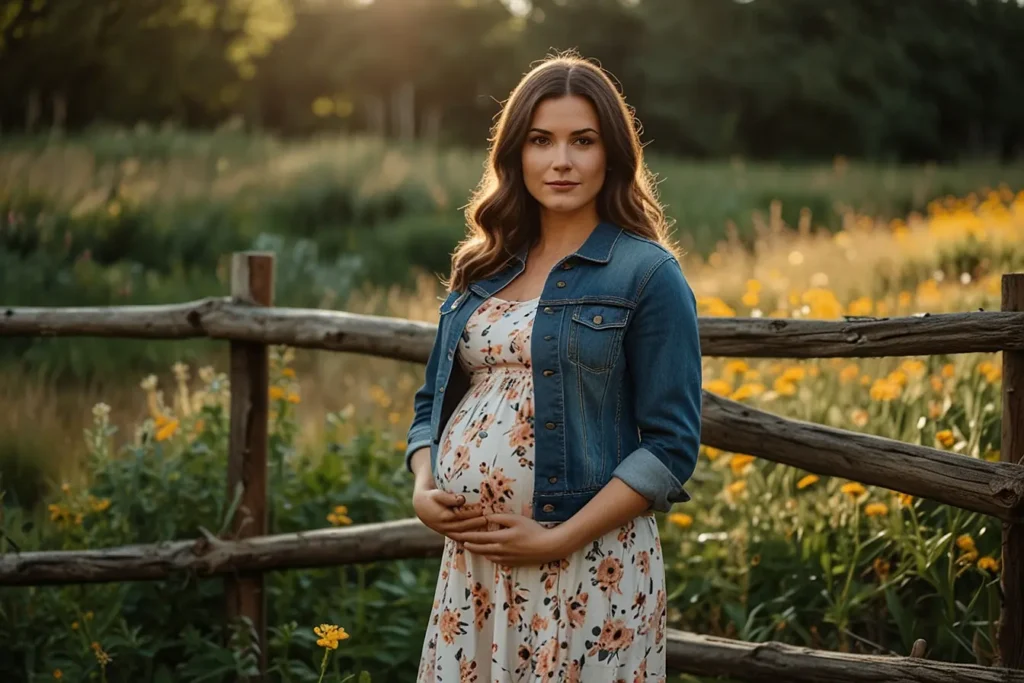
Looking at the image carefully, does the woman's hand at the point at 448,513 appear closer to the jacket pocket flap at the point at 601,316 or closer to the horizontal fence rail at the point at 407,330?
the jacket pocket flap at the point at 601,316

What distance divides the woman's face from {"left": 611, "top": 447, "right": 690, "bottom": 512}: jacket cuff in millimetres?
546

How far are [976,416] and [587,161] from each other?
2214 millimetres

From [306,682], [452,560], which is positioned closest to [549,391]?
[452,560]

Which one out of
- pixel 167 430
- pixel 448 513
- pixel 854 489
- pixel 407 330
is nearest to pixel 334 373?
pixel 167 430

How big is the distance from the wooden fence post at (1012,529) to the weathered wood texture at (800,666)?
0.45 ft

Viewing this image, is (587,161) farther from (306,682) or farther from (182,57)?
(182,57)

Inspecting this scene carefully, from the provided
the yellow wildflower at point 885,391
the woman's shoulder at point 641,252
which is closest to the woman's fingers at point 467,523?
the woman's shoulder at point 641,252

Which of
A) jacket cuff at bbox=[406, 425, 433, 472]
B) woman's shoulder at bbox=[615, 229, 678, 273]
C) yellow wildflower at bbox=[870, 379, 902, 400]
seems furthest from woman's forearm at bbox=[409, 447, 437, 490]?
yellow wildflower at bbox=[870, 379, 902, 400]

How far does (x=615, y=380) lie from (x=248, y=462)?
6.47 feet

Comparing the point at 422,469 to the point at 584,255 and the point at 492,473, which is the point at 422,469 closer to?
the point at 492,473

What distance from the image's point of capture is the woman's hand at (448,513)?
2045 mm

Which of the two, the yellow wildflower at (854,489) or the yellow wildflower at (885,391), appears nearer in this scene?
the yellow wildflower at (854,489)

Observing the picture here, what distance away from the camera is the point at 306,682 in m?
3.40

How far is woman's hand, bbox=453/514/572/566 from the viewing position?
195 cm
